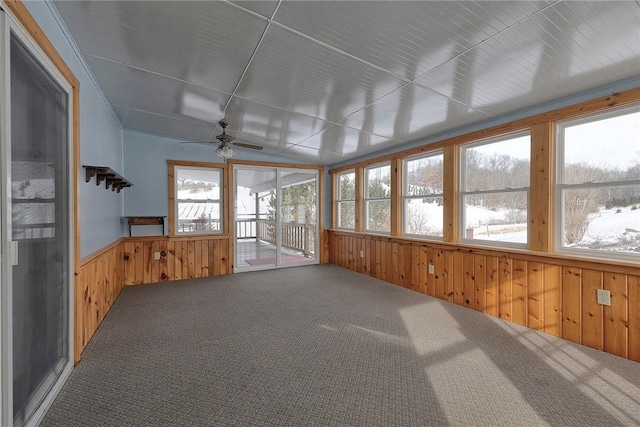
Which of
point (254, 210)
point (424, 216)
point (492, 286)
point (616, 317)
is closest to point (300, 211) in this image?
point (254, 210)

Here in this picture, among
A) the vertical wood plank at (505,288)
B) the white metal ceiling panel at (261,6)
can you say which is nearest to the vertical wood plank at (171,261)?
the white metal ceiling panel at (261,6)

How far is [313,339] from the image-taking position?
102 inches

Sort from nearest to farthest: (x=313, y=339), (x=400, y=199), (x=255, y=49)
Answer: (x=255, y=49) → (x=313, y=339) → (x=400, y=199)

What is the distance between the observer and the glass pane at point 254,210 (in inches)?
221

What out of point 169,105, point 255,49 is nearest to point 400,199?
point 255,49

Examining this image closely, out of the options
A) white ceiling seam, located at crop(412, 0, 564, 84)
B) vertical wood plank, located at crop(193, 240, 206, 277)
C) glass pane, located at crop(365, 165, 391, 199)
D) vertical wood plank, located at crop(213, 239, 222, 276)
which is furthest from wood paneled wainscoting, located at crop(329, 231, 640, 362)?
vertical wood plank, located at crop(193, 240, 206, 277)

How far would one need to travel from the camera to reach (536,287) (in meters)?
2.80

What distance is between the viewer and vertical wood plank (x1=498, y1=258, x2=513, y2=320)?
3.01 meters

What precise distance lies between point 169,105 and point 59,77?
5.30 ft

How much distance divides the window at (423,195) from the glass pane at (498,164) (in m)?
0.43

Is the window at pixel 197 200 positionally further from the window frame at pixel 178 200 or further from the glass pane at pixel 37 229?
the glass pane at pixel 37 229

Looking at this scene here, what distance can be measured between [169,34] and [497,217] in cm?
365

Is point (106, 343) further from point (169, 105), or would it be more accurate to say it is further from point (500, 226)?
point (500, 226)

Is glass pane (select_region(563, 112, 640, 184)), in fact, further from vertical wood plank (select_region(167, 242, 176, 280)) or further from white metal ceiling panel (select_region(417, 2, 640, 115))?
vertical wood plank (select_region(167, 242, 176, 280))
